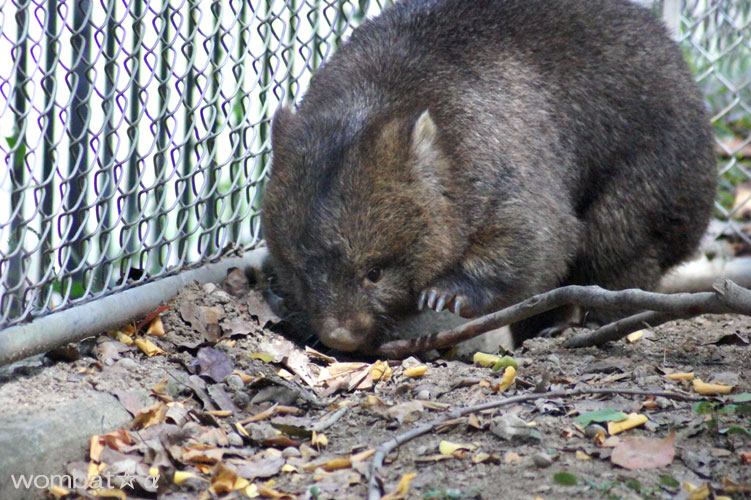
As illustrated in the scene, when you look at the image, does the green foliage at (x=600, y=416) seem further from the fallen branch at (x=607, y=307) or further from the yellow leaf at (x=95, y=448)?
the yellow leaf at (x=95, y=448)

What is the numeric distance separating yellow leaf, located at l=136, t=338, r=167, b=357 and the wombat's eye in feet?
3.26

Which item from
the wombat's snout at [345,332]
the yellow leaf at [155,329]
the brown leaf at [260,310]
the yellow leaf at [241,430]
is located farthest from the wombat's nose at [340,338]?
the yellow leaf at [241,430]

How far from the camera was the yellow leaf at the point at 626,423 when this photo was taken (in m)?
3.05

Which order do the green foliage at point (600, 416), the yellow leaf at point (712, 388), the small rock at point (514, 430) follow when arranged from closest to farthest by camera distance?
the small rock at point (514, 430)
the green foliage at point (600, 416)
the yellow leaf at point (712, 388)

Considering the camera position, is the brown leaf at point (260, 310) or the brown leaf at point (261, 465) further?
the brown leaf at point (260, 310)

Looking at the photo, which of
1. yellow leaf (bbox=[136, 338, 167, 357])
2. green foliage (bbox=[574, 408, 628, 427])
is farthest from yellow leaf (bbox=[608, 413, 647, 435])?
yellow leaf (bbox=[136, 338, 167, 357])

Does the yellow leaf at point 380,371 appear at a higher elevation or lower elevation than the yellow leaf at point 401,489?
lower

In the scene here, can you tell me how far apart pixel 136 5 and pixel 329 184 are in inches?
44.2

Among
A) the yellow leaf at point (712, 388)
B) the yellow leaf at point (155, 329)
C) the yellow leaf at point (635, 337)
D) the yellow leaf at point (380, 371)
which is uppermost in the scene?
the yellow leaf at point (712, 388)

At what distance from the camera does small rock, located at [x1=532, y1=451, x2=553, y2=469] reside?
2.81 metres

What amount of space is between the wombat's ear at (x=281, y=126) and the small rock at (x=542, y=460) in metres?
2.24

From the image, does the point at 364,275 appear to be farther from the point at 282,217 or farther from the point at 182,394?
the point at 182,394

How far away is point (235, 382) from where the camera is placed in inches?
144

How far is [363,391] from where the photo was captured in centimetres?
379
